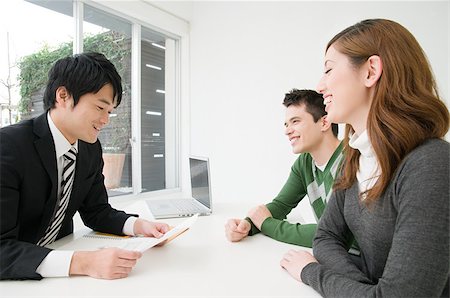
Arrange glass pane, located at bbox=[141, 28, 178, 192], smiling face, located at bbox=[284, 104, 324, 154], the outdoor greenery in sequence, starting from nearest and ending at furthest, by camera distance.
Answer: smiling face, located at bbox=[284, 104, 324, 154]
the outdoor greenery
glass pane, located at bbox=[141, 28, 178, 192]

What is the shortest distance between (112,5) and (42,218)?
99.5 inches

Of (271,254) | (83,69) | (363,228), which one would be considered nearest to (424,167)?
(363,228)

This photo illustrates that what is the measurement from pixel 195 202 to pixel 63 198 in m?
0.94

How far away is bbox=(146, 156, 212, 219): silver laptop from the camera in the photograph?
1754 mm

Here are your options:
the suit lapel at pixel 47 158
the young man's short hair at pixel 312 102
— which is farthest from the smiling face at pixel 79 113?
the young man's short hair at pixel 312 102

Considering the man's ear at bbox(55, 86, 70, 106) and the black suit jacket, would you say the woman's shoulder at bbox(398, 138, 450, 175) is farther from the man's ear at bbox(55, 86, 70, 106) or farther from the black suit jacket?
the man's ear at bbox(55, 86, 70, 106)

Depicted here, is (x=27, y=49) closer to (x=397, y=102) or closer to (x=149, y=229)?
(x=149, y=229)

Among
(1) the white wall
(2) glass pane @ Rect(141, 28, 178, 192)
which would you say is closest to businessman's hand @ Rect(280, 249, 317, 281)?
(1) the white wall

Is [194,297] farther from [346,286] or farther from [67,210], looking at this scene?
[67,210]

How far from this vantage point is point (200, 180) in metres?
2.01

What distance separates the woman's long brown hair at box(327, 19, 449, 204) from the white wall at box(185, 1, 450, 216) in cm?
230

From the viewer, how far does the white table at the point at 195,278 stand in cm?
81

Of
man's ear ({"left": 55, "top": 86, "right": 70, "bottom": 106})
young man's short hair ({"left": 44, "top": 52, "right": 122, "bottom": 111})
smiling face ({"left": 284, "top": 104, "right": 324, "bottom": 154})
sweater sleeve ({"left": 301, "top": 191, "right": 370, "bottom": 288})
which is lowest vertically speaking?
sweater sleeve ({"left": 301, "top": 191, "right": 370, "bottom": 288})

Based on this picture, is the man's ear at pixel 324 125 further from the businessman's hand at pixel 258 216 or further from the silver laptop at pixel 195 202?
the silver laptop at pixel 195 202
